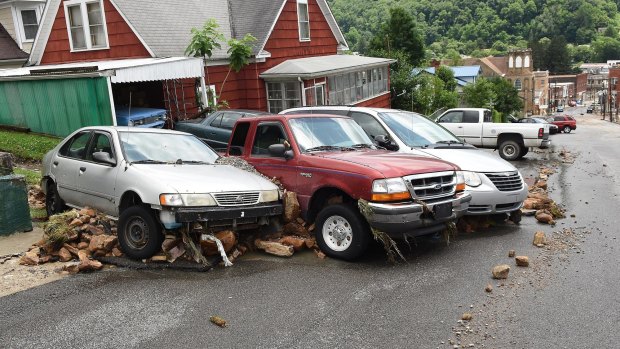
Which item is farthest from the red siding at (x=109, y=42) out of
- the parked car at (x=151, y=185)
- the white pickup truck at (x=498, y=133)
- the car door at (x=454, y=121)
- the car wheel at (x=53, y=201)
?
the parked car at (x=151, y=185)

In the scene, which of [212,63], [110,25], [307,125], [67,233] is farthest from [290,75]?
[67,233]

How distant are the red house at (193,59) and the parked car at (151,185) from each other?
7519 mm

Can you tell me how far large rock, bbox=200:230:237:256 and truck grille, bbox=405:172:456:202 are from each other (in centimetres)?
231

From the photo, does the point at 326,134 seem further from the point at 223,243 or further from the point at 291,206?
the point at 223,243

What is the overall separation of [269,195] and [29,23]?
2306 cm

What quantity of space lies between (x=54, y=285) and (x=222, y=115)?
8660mm

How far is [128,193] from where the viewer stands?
7.37 m

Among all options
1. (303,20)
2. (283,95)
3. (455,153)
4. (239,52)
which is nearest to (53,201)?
(455,153)

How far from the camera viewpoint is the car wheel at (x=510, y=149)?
62.5 ft

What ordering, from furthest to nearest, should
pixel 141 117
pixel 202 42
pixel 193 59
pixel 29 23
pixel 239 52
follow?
pixel 29 23, pixel 239 52, pixel 202 42, pixel 193 59, pixel 141 117

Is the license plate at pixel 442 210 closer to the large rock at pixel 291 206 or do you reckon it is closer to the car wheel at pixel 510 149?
the large rock at pixel 291 206

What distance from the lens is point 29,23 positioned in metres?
25.7

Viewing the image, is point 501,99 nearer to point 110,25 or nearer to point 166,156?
point 110,25

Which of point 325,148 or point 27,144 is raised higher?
Answer: point 325,148
